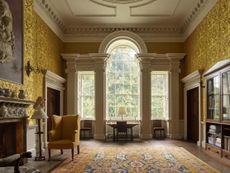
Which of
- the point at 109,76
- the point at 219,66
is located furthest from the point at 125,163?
the point at 109,76

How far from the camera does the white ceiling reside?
944 centimetres

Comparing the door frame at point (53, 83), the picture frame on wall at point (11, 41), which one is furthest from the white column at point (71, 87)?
the picture frame on wall at point (11, 41)

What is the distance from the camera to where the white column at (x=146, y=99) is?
11680mm

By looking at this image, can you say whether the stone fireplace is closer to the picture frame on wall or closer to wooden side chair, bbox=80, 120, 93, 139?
the picture frame on wall

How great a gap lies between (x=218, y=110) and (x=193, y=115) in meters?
3.74

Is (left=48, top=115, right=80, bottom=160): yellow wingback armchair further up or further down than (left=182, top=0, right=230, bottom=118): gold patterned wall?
further down

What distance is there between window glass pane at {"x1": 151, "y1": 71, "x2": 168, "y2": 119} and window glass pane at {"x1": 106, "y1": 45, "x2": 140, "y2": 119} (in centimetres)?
66

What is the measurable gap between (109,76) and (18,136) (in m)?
6.85

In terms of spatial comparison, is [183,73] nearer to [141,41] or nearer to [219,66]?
[141,41]

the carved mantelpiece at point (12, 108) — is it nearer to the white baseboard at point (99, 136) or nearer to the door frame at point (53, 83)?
the door frame at point (53, 83)

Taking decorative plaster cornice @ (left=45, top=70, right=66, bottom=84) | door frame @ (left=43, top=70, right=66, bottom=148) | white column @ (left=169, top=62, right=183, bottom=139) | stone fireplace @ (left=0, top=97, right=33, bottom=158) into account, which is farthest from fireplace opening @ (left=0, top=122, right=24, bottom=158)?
white column @ (left=169, top=62, right=183, bottom=139)

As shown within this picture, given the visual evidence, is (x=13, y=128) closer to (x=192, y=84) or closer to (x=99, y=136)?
(x=99, y=136)

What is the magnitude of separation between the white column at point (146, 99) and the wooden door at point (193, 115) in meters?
1.48

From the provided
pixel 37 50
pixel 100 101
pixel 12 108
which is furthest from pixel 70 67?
pixel 12 108
